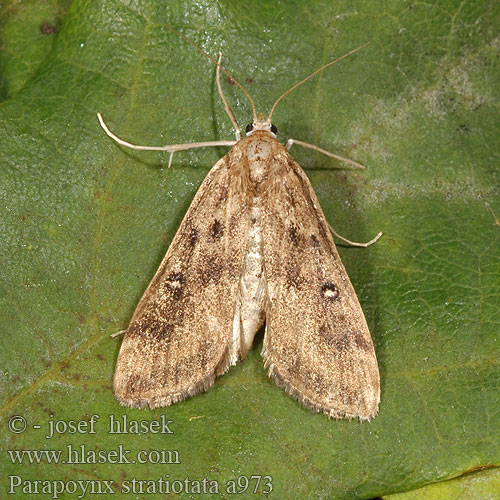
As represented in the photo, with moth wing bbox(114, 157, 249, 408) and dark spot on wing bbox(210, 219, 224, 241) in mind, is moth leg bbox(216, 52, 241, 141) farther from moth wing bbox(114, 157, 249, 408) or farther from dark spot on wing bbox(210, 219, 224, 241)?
dark spot on wing bbox(210, 219, 224, 241)

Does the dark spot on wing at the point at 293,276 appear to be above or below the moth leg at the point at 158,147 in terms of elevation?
below

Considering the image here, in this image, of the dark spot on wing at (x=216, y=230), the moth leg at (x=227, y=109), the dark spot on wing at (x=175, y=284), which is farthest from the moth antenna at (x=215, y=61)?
the dark spot on wing at (x=175, y=284)

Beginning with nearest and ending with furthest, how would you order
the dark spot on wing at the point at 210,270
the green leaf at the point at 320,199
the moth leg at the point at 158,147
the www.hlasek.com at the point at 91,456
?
the www.hlasek.com at the point at 91,456 < the green leaf at the point at 320,199 < the dark spot on wing at the point at 210,270 < the moth leg at the point at 158,147

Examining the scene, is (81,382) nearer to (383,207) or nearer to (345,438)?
(345,438)

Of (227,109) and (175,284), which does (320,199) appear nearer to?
(227,109)

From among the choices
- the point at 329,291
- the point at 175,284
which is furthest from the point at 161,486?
the point at 329,291

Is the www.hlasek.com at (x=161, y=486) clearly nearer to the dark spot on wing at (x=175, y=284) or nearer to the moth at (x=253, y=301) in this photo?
the moth at (x=253, y=301)

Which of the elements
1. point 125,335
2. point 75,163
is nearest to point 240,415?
point 125,335
